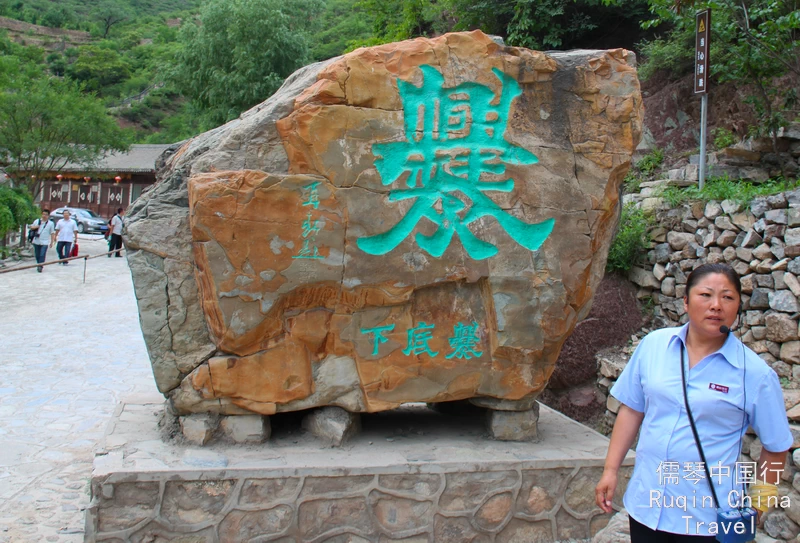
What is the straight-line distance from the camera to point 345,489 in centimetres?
375

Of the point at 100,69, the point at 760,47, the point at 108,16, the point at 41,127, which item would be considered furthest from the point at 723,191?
the point at 108,16

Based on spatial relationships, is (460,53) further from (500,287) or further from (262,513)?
(262,513)

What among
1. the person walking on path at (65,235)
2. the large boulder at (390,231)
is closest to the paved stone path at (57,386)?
the large boulder at (390,231)

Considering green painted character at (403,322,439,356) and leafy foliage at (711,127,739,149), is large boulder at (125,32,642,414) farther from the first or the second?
leafy foliage at (711,127,739,149)

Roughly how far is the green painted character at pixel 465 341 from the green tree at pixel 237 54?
46.5 ft

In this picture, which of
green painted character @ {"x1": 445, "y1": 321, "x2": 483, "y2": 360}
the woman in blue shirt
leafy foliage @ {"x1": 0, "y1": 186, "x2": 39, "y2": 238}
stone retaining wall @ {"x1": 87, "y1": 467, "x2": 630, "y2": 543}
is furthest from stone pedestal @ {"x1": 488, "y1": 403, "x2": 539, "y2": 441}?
leafy foliage @ {"x1": 0, "y1": 186, "x2": 39, "y2": 238}

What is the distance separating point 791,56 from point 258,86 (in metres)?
12.3

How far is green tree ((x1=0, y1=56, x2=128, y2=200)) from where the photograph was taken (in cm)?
1767

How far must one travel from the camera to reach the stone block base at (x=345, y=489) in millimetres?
3541

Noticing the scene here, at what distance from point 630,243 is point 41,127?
16401 mm

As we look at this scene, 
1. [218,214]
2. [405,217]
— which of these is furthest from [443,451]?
[218,214]

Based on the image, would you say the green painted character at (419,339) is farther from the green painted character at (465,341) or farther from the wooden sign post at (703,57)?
the wooden sign post at (703,57)

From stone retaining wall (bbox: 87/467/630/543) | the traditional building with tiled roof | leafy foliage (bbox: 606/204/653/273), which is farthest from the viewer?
the traditional building with tiled roof

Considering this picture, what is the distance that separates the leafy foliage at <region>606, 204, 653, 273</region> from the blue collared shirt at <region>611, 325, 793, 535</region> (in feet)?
18.5
